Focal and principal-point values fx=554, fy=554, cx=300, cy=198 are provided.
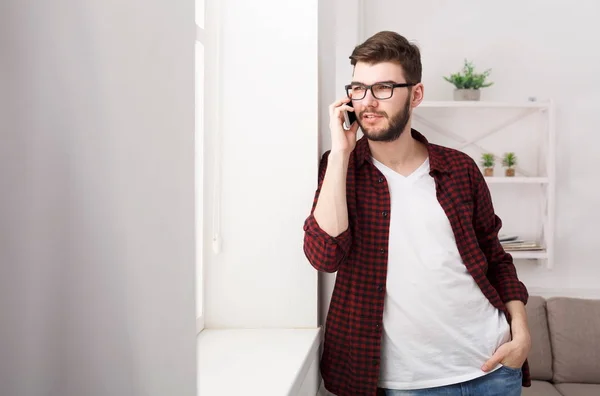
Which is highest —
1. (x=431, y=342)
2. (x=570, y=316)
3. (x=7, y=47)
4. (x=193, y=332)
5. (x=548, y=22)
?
(x=548, y=22)

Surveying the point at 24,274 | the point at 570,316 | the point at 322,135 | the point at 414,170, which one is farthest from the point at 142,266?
the point at 570,316

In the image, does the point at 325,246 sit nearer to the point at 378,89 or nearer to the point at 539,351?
the point at 378,89

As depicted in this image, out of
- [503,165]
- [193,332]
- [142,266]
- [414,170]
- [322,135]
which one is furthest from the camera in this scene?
[503,165]

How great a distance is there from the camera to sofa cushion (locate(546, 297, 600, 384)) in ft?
9.34

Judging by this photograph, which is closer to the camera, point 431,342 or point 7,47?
point 7,47

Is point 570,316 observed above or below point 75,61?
below

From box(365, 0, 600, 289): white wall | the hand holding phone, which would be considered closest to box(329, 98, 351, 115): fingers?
the hand holding phone

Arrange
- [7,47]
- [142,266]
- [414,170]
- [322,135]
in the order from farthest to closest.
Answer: [322,135], [414,170], [142,266], [7,47]

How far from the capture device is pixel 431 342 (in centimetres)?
150

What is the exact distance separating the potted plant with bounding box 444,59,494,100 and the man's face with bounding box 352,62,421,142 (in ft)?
6.16

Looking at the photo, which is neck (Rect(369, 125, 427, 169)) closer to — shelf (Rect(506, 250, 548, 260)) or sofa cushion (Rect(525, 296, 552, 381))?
sofa cushion (Rect(525, 296, 552, 381))

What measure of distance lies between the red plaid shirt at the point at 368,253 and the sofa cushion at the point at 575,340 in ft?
4.83

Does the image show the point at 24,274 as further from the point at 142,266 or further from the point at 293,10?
the point at 293,10

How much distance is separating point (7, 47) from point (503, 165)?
3292 millimetres
